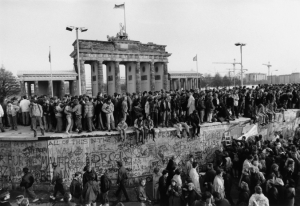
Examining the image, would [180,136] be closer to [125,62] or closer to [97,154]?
[97,154]

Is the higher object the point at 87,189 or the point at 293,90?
the point at 293,90

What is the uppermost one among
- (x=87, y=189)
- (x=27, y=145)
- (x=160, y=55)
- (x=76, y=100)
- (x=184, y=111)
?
(x=160, y=55)

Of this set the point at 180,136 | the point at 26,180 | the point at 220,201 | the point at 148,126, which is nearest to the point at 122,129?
the point at 148,126

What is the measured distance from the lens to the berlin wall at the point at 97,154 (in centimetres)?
1105

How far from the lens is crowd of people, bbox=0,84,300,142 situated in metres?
11.7

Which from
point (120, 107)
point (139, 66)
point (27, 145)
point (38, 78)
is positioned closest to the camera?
point (27, 145)

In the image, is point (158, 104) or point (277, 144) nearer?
point (277, 144)

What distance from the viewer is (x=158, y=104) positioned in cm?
1272

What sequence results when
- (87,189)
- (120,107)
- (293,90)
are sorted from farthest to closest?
(293,90)
(120,107)
(87,189)

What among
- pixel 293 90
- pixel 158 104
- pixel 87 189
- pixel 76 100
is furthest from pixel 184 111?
pixel 293 90

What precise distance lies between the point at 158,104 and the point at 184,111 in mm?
2033

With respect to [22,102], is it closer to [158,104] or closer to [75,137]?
[75,137]

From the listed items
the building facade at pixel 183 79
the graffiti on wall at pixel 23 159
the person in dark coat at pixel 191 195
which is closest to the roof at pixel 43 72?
the building facade at pixel 183 79

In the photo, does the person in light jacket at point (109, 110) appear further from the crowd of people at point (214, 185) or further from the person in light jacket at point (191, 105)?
the person in light jacket at point (191, 105)
